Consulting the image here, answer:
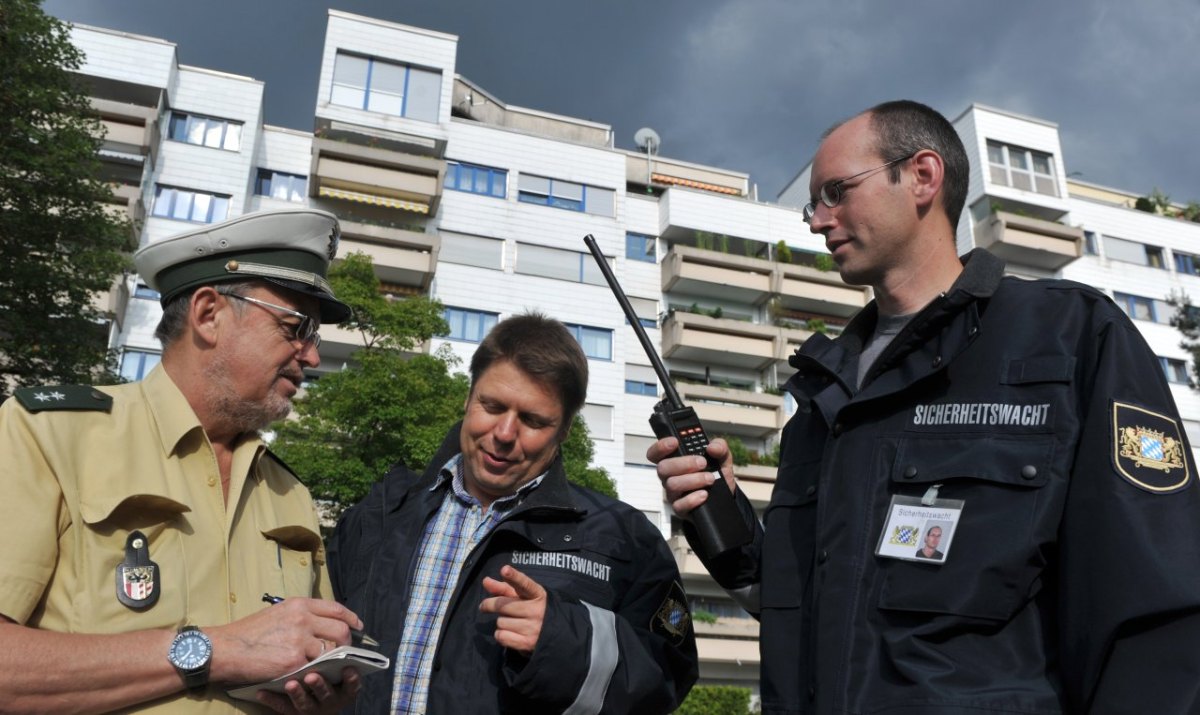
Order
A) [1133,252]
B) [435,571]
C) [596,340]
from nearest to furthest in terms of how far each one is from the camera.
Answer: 1. [435,571]
2. [596,340]
3. [1133,252]

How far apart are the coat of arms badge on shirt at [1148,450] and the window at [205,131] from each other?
3285 cm

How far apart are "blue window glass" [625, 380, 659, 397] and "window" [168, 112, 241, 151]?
15688 mm

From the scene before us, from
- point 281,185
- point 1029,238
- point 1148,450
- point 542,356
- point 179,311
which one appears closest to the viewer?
point 1148,450

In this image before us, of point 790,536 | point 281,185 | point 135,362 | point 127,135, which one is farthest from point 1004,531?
point 281,185

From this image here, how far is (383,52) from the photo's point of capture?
34781mm

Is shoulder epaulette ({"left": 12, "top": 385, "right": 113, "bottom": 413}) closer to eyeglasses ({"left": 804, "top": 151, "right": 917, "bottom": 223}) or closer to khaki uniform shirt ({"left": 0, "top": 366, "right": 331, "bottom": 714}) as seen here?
khaki uniform shirt ({"left": 0, "top": 366, "right": 331, "bottom": 714})

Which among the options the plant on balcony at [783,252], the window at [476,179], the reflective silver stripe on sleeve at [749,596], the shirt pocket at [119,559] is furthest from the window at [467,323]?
the shirt pocket at [119,559]

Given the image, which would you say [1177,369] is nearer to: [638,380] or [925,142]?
[638,380]

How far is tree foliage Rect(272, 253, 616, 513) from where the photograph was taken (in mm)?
18172

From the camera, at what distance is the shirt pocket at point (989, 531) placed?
2182 mm

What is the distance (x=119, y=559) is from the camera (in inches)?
93.9

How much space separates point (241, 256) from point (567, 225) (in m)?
32.6

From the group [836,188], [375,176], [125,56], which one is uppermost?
[125,56]

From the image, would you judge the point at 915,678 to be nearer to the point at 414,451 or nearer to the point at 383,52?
the point at 414,451
